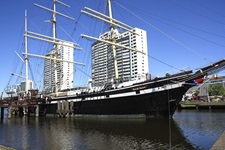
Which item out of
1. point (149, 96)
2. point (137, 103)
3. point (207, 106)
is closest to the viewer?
point (149, 96)

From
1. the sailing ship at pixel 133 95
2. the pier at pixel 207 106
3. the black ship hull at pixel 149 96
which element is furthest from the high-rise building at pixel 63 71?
the pier at pixel 207 106

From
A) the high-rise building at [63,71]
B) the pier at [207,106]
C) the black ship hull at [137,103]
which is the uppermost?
the high-rise building at [63,71]

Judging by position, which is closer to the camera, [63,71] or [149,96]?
[149,96]

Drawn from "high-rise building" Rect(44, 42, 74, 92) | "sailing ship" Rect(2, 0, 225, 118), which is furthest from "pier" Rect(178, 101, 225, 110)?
"high-rise building" Rect(44, 42, 74, 92)

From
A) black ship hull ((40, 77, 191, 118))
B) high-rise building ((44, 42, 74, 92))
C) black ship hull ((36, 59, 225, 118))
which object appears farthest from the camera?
high-rise building ((44, 42, 74, 92))

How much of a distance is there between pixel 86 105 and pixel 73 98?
4.29 meters

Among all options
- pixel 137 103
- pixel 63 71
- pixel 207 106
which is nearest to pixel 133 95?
pixel 137 103

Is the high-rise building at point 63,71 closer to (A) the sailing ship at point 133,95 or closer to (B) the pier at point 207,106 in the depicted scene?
(A) the sailing ship at point 133,95

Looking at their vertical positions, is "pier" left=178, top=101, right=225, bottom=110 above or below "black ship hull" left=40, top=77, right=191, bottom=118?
below

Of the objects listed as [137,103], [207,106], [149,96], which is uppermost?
[149,96]

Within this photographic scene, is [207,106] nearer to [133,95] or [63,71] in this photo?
[133,95]

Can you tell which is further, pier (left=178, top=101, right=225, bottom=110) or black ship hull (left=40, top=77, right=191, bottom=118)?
pier (left=178, top=101, right=225, bottom=110)

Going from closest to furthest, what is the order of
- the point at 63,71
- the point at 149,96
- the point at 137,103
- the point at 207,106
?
1. the point at 149,96
2. the point at 137,103
3. the point at 207,106
4. the point at 63,71

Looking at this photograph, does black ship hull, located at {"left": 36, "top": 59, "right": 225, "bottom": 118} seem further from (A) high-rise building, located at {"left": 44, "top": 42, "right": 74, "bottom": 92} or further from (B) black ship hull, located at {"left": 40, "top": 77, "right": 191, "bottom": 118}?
(A) high-rise building, located at {"left": 44, "top": 42, "right": 74, "bottom": 92}
